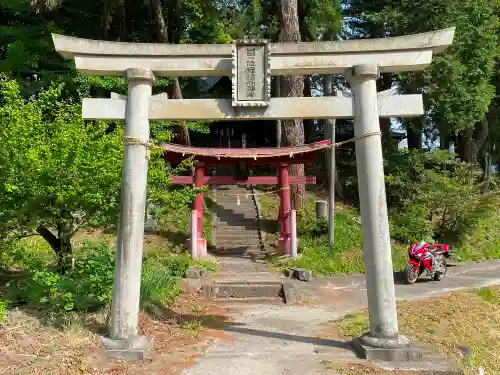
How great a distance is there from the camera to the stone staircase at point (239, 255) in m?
10.2

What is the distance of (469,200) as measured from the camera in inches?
584

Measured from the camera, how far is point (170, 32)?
18.1 meters

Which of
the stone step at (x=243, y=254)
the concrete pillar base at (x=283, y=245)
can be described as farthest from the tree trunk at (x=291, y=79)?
the stone step at (x=243, y=254)

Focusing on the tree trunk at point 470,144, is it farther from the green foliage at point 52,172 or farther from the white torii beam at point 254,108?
the green foliage at point 52,172

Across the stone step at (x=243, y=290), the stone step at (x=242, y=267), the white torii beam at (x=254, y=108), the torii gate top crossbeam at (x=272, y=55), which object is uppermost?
the torii gate top crossbeam at (x=272, y=55)

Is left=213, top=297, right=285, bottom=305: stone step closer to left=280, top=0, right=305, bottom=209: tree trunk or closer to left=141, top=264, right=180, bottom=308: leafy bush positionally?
left=141, top=264, right=180, bottom=308: leafy bush

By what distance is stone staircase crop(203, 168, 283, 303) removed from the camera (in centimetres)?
1021

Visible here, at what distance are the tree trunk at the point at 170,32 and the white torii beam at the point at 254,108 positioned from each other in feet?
34.2

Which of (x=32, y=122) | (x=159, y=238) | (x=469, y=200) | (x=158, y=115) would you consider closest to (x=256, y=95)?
(x=158, y=115)

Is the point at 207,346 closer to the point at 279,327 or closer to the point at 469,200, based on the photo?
the point at 279,327

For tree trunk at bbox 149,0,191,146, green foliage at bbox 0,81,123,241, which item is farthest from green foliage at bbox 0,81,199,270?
tree trunk at bbox 149,0,191,146

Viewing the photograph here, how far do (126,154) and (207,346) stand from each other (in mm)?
2997

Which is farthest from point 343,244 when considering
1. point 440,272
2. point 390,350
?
A: point 390,350

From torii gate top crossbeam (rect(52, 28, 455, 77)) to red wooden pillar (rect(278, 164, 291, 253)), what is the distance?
820cm
